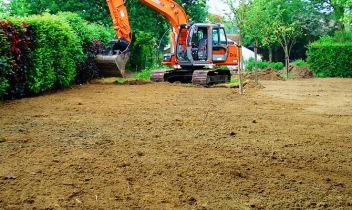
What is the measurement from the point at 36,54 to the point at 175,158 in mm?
7835

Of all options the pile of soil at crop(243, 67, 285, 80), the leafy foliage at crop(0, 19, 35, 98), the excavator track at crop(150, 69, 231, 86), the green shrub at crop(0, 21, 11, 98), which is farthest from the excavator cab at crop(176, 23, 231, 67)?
the pile of soil at crop(243, 67, 285, 80)

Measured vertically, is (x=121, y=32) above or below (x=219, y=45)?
above

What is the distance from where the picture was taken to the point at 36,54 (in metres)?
11.4

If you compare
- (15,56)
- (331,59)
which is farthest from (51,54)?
(331,59)

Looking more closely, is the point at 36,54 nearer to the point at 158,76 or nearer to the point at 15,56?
the point at 15,56

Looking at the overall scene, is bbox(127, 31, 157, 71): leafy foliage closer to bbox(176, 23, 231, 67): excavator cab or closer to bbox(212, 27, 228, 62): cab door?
bbox(176, 23, 231, 67): excavator cab

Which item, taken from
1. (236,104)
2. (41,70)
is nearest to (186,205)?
(236,104)

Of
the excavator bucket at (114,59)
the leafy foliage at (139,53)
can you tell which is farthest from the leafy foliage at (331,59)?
the excavator bucket at (114,59)

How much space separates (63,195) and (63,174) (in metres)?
0.61

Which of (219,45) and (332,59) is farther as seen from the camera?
(332,59)

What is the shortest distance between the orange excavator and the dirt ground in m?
7.36

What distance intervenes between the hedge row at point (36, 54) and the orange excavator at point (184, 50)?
2158 millimetres

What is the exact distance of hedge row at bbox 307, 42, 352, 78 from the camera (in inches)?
1078

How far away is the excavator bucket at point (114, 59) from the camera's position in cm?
1636
